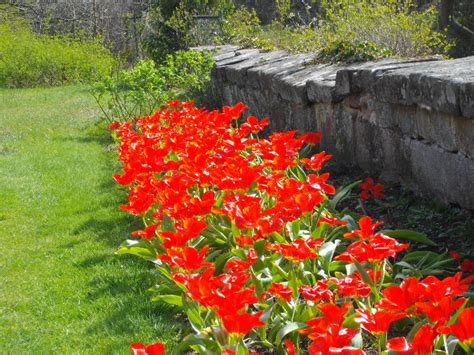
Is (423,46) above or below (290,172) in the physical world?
above

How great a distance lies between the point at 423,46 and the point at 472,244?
9.50ft

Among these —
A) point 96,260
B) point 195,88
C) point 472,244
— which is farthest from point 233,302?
point 195,88

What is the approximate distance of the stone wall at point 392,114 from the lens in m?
3.27

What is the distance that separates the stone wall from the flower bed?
354mm

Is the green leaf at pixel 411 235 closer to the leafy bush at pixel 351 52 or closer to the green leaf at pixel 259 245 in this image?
the green leaf at pixel 259 245

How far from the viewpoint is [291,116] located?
554 centimetres

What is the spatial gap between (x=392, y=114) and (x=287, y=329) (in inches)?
79.4

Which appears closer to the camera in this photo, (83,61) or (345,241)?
(345,241)

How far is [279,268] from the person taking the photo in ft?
8.80

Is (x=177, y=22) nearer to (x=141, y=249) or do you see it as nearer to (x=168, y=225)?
(x=141, y=249)

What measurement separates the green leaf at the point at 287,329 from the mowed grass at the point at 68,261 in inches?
23.8

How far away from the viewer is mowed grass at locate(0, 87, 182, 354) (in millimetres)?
2996

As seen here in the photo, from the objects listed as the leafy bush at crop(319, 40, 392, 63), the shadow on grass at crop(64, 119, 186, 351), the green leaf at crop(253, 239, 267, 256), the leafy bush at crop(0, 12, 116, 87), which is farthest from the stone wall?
the leafy bush at crop(0, 12, 116, 87)

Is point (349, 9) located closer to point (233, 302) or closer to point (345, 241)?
point (345, 241)
